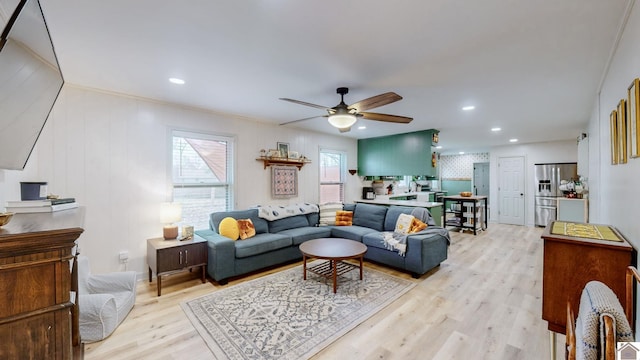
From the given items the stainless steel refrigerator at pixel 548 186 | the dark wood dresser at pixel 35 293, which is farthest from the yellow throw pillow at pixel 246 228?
the stainless steel refrigerator at pixel 548 186

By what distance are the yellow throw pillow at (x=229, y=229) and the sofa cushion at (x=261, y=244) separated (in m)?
0.18

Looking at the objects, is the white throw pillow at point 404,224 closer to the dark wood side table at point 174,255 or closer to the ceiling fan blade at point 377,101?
the ceiling fan blade at point 377,101

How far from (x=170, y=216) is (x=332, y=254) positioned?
7.24 feet

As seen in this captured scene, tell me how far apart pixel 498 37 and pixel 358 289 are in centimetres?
288

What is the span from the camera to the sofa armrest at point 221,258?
129 inches

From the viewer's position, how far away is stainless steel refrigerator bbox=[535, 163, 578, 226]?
21.9ft

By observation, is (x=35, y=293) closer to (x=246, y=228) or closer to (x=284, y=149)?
(x=246, y=228)

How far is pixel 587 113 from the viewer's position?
4.12 meters

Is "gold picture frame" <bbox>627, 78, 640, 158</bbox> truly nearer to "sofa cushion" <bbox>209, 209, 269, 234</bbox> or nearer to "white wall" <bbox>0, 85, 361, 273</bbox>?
"sofa cushion" <bbox>209, 209, 269, 234</bbox>

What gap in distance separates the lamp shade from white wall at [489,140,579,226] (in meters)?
8.55

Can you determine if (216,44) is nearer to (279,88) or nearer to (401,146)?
(279,88)

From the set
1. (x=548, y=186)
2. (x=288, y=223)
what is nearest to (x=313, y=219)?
(x=288, y=223)

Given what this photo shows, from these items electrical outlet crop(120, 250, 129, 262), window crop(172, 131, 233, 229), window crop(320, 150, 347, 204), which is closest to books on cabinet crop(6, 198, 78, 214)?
electrical outlet crop(120, 250, 129, 262)

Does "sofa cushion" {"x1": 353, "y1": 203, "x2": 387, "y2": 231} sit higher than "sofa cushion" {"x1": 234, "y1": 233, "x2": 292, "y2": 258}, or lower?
higher
